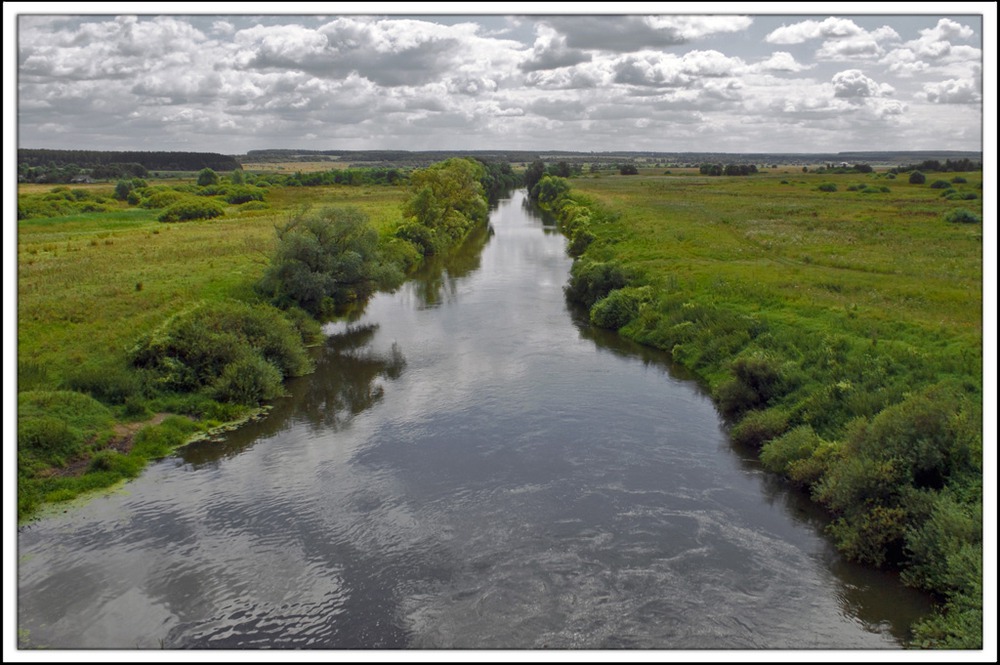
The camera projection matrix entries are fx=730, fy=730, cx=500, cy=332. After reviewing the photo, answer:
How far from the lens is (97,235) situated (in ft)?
169

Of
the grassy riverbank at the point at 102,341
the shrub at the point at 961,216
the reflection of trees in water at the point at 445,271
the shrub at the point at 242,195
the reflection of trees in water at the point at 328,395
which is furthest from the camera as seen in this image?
the shrub at the point at 242,195

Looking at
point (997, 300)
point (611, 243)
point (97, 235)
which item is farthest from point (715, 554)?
point (97, 235)

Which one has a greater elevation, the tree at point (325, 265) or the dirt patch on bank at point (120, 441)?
the tree at point (325, 265)

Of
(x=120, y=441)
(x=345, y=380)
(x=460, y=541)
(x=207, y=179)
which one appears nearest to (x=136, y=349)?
(x=120, y=441)

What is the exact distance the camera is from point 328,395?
2538 centimetres

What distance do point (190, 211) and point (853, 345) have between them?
60618 mm

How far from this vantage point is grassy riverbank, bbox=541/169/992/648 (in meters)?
15.0

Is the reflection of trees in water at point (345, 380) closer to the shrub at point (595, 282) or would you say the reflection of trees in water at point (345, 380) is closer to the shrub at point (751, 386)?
the shrub at point (751, 386)

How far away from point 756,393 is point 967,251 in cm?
1580

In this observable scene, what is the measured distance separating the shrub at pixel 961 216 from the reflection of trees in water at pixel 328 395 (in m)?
28.3

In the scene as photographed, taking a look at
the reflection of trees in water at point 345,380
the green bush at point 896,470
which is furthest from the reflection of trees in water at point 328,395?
the green bush at point 896,470

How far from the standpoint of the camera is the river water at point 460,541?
42.5 ft

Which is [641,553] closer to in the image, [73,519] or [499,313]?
[73,519]

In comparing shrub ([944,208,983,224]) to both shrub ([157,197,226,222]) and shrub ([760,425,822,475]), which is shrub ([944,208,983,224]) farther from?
shrub ([157,197,226,222])
